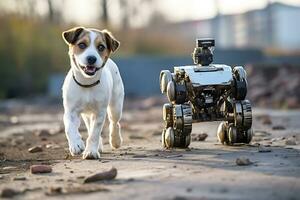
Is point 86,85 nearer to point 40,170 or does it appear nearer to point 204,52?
point 204,52

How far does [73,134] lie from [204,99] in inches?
61.7

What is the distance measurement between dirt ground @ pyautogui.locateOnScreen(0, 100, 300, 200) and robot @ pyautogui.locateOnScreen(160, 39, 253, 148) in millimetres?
198

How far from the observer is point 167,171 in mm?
6422

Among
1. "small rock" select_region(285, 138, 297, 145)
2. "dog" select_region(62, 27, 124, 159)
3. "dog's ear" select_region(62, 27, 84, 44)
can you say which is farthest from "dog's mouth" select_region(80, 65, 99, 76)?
"small rock" select_region(285, 138, 297, 145)

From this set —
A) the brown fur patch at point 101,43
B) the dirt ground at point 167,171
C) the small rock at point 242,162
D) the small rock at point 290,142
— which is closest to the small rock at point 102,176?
the dirt ground at point 167,171

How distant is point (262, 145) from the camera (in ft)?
28.0

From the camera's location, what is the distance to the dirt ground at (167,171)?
536cm

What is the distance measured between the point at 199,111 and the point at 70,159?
5.28 ft

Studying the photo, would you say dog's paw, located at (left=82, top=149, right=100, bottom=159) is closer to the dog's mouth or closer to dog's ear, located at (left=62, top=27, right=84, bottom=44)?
the dog's mouth

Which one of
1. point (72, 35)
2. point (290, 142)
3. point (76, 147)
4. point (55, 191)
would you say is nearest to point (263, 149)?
point (290, 142)

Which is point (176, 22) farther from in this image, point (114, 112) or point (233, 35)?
point (114, 112)

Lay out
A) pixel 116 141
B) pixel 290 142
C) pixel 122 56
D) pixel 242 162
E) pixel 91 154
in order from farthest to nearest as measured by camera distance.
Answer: pixel 122 56 → pixel 116 141 → pixel 290 142 → pixel 91 154 → pixel 242 162

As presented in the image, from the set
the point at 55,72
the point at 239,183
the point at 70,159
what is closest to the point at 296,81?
the point at 70,159

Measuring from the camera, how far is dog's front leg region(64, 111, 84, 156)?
7977mm
